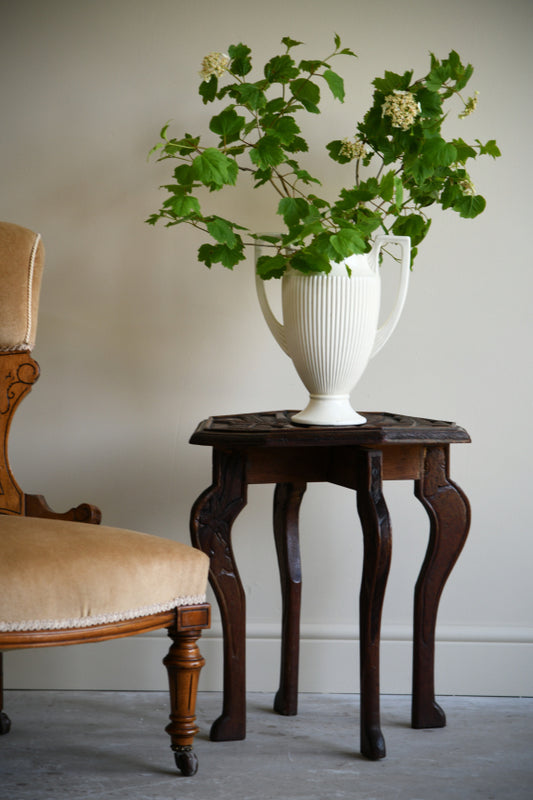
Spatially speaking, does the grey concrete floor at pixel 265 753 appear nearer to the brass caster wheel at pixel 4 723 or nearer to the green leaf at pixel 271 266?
the brass caster wheel at pixel 4 723

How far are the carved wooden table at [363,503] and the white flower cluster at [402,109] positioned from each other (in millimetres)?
570

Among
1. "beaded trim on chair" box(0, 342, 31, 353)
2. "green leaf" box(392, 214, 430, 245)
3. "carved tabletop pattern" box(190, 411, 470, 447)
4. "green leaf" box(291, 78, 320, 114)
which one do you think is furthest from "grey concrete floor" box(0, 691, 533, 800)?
"green leaf" box(291, 78, 320, 114)

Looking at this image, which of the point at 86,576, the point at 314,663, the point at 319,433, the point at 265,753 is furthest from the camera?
the point at 314,663

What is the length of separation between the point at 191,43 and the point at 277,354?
75 centimetres

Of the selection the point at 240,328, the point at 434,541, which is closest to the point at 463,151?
the point at 240,328

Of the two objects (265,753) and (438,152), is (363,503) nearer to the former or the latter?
(265,753)

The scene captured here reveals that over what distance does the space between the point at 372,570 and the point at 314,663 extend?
0.53 m

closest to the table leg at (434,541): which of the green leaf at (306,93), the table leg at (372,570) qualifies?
the table leg at (372,570)

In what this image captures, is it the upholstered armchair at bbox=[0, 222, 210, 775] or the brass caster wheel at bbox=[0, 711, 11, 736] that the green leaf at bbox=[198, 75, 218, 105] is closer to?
the upholstered armchair at bbox=[0, 222, 210, 775]

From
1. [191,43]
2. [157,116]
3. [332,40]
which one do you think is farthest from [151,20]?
[332,40]

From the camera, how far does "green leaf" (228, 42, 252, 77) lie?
151cm

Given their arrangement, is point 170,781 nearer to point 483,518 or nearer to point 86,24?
point 483,518

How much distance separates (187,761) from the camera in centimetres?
137

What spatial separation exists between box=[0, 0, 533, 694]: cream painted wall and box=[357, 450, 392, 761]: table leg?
43 cm
